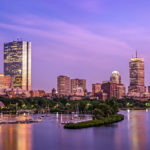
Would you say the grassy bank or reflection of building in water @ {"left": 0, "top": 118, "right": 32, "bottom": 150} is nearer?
reflection of building in water @ {"left": 0, "top": 118, "right": 32, "bottom": 150}

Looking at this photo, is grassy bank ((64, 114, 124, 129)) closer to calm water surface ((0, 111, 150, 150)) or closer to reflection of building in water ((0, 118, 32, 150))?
calm water surface ((0, 111, 150, 150))

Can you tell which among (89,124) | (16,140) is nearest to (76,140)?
(16,140)

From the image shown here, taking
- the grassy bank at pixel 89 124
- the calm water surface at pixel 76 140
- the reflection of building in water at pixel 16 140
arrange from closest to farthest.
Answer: the reflection of building in water at pixel 16 140, the calm water surface at pixel 76 140, the grassy bank at pixel 89 124

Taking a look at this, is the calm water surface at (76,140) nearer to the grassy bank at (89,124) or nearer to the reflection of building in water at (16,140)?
the reflection of building in water at (16,140)

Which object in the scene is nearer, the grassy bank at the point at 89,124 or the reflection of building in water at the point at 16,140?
the reflection of building in water at the point at 16,140

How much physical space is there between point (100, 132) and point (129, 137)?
7672 millimetres

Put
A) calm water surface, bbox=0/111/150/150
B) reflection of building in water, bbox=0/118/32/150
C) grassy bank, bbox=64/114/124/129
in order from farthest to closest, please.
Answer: grassy bank, bbox=64/114/124/129 < calm water surface, bbox=0/111/150/150 < reflection of building in water, bbox=0/118/32/150

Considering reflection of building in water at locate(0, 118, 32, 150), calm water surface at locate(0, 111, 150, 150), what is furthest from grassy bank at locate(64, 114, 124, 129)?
reflection of building in water at locate(0, 118, 32, 150)

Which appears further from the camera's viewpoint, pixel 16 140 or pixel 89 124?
pixel 89 124

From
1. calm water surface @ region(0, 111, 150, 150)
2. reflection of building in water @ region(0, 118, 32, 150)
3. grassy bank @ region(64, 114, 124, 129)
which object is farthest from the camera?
grassy bank @ region(64, 114, 124, 129)

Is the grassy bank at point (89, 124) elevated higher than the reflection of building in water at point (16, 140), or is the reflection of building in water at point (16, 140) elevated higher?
the grassy bank at point (89, 124)

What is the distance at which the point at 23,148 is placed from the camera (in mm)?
59375

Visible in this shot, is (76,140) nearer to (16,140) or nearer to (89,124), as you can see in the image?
(16,140)

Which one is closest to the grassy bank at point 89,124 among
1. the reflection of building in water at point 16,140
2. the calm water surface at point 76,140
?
the calm water surface at point 76,140
